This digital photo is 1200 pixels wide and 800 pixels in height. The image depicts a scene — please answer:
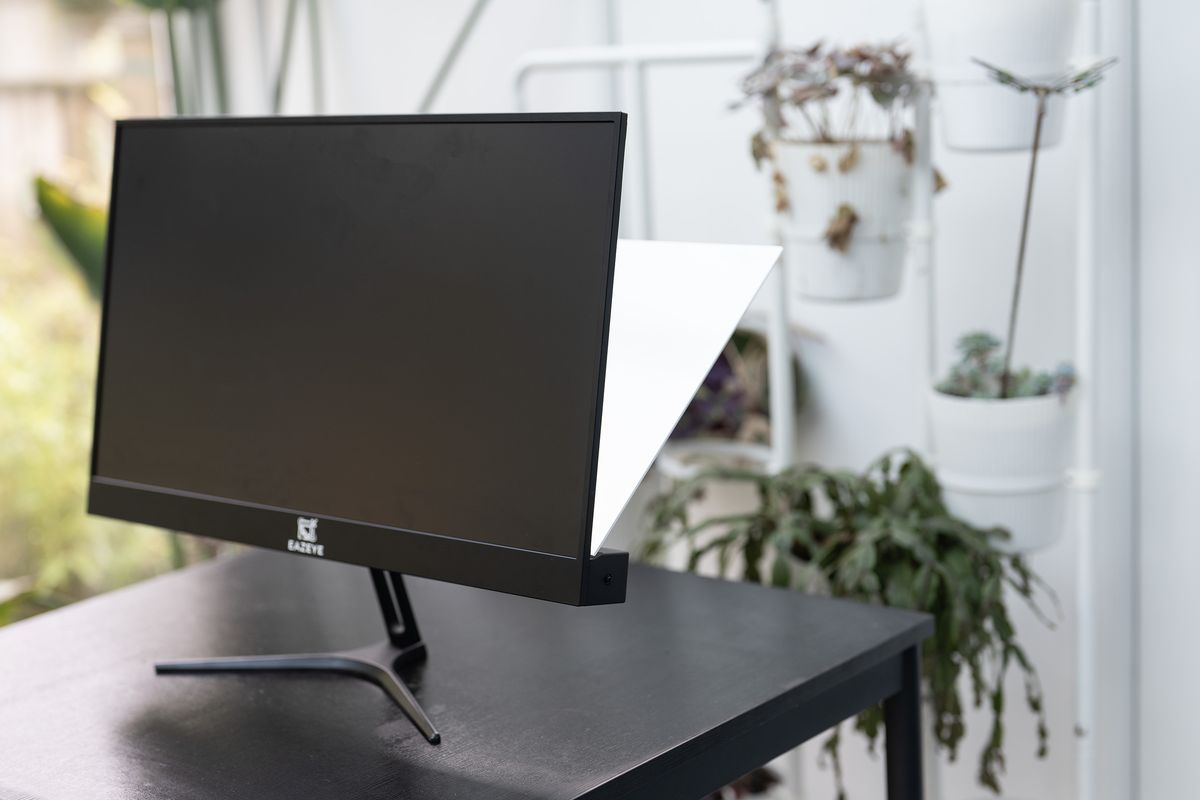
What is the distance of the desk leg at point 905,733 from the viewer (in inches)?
49.8

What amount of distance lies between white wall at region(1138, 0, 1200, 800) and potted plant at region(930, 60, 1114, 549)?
0.12m

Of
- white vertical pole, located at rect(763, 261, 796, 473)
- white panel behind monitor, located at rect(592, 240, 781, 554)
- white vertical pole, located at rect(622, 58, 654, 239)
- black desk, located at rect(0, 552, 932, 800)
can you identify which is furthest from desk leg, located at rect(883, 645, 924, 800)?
white vertical pole, located at rect(622, 58, 654, 239)

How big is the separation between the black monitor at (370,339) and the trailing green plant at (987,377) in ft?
2.91

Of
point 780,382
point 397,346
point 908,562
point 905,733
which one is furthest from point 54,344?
point 905,733

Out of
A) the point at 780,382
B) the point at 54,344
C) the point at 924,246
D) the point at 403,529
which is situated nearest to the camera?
the point at 403,529

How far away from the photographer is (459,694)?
1110mm

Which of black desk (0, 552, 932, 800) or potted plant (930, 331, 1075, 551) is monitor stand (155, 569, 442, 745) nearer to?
black desk (0, 552, 932, 800)

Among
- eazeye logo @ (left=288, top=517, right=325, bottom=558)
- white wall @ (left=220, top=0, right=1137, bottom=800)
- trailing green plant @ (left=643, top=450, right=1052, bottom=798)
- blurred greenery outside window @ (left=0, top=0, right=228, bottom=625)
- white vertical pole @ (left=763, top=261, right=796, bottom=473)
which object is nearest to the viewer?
eazeye logo @ (left=288, top=517, right=325, bottom=558)

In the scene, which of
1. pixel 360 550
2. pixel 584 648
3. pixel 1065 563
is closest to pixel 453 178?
pixel 360 550

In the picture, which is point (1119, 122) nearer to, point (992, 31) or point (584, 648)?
point (992, 31)

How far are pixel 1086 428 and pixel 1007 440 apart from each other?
109 mm

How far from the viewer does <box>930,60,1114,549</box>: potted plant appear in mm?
1615

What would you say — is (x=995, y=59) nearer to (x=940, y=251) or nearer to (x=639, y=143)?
(x=940, y=251)

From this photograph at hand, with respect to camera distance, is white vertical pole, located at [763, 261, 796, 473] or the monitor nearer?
the monitor
